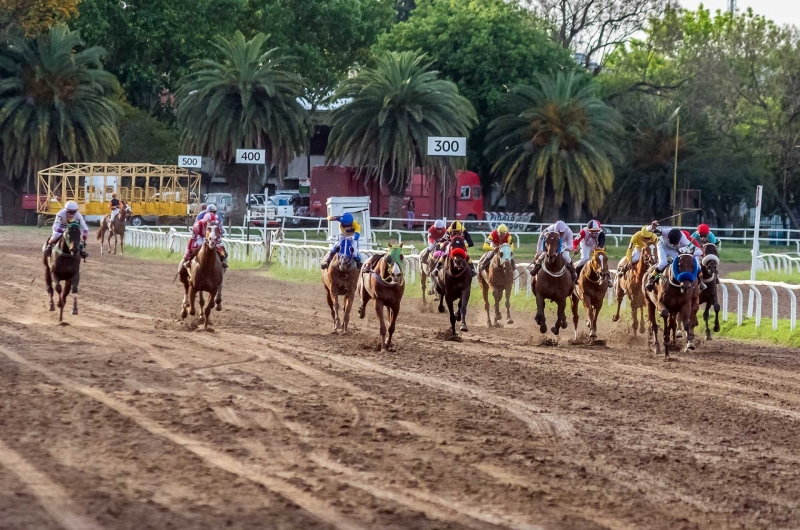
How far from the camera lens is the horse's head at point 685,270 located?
15.8 m

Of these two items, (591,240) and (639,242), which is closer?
(639,242)

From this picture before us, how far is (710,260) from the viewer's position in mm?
18375

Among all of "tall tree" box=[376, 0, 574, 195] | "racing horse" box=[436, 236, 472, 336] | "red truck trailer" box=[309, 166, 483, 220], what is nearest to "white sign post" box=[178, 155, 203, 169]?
"red truck trailer" box=[309, 166, 483, 220]

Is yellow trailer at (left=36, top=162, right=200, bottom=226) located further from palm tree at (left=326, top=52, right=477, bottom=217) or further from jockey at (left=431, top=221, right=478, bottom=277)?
jockey at (left=431, top=221, right=478, bottom=277)

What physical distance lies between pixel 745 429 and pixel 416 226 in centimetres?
4082

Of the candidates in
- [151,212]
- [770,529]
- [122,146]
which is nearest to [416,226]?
[151,212]

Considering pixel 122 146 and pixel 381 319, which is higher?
pixel 122 146

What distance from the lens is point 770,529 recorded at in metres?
7.36

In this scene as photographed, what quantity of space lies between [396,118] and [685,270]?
35238 millimetres

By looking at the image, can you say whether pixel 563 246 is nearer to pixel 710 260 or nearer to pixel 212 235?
pixel 710 260

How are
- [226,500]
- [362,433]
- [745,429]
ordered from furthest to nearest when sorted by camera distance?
[745,429]
[362,433]
[226,500]

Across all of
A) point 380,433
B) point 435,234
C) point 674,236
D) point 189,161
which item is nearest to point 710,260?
point 674,236

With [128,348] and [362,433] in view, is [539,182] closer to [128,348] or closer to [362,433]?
[128,348]

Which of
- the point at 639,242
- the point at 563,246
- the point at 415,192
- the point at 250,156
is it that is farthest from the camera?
the point at 415,192
